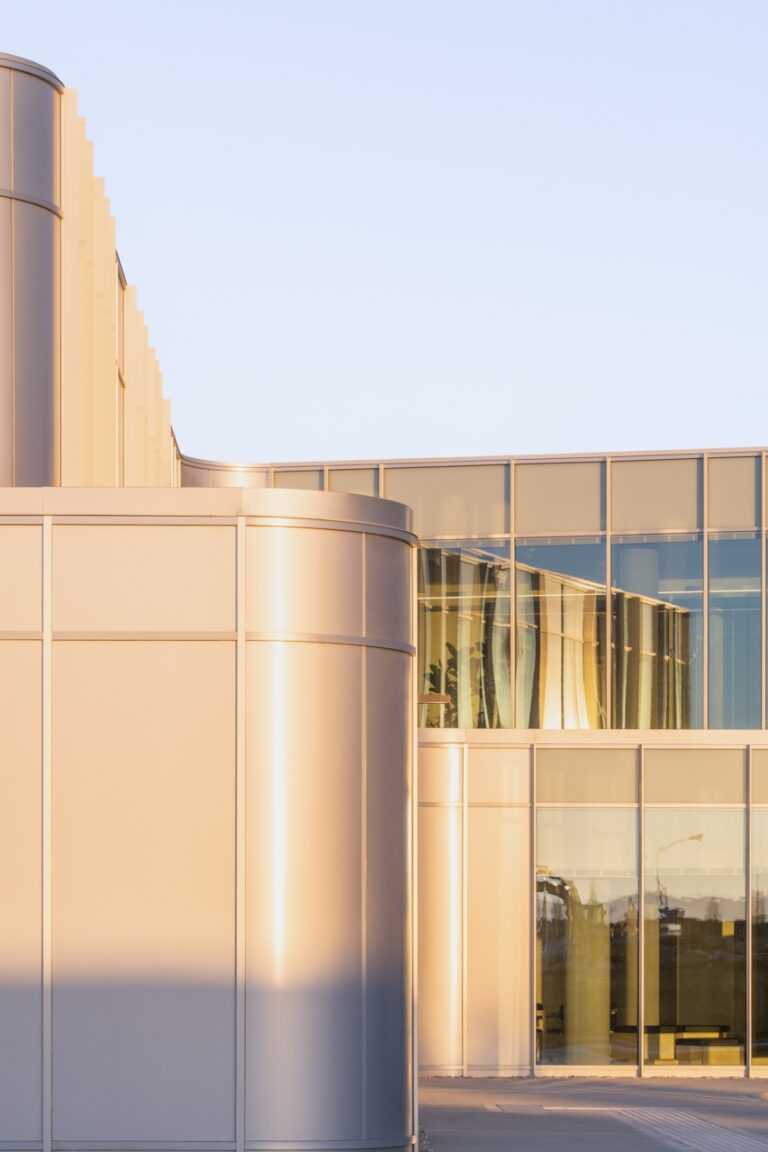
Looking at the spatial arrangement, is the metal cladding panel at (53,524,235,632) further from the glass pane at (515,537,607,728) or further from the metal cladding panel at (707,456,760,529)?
the metal cladding panel at (707,456,760,529)

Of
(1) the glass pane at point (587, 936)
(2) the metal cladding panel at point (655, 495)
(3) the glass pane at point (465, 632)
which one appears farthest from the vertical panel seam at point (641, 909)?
(2) the metal cladding panel at point (655, 495)

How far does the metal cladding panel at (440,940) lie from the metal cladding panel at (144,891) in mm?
10757

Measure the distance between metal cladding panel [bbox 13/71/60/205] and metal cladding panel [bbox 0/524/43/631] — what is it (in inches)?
162

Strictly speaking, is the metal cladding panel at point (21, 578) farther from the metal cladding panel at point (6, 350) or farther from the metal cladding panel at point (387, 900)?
the metal cladding panel at point (387, 900)

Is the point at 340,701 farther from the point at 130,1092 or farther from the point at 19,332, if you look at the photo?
the point at 19,332

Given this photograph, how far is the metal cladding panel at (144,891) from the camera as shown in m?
12.7

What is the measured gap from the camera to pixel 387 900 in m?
13.7

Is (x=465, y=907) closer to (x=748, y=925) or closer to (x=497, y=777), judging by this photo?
(x=497, y=777)

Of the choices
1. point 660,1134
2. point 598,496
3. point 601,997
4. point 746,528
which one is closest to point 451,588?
point 598,496

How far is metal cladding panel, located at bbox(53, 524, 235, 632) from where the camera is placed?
43.2 feet

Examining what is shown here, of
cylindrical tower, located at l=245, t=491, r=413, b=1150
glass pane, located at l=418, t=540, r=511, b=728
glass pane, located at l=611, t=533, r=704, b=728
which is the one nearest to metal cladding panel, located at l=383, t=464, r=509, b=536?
glass pane, located at l=418, t=540, r=511, b=728

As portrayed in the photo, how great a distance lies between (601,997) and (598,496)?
7294mm

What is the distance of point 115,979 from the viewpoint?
12.8 metres

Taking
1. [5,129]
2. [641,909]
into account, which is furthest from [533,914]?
[5,129]
